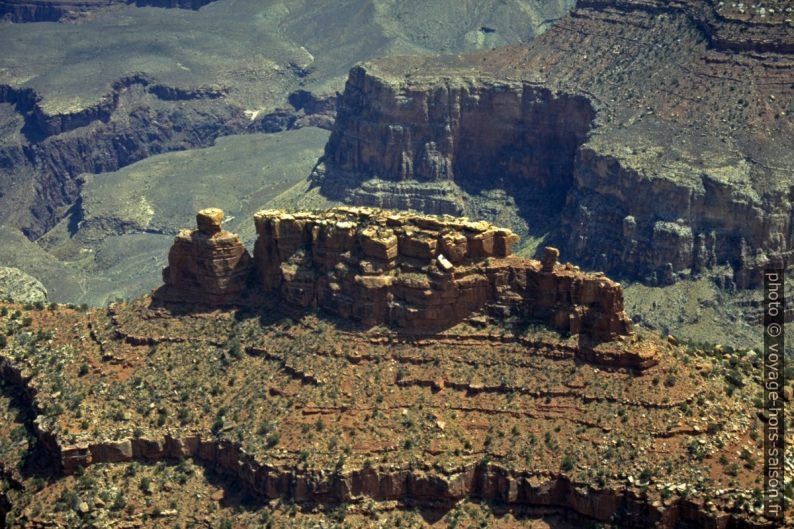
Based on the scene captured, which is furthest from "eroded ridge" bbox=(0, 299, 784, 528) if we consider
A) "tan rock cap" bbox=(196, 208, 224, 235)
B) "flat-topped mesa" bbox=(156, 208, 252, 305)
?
"tan rock cap" bbox=(196, 208, 224, 235)

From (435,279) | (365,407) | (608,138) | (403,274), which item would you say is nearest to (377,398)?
(365,407)

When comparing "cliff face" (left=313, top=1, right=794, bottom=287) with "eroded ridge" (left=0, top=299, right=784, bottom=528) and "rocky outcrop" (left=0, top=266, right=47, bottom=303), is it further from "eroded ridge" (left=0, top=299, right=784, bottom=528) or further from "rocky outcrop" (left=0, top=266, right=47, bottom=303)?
"eroded ridge" (left=0, top=299, right=784, bottom=528)

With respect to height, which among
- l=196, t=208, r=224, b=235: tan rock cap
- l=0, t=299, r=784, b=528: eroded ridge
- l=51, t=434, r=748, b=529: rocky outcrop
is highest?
l=196, t=208, r=224, b=235: tan rock cap

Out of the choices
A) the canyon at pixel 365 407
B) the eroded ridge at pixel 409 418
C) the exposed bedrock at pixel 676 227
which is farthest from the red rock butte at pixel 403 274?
the exposed bedrock at pixel 676 227

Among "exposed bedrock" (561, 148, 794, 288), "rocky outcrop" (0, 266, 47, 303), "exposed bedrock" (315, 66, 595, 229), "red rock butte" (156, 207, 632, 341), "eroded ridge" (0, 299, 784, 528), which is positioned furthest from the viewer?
"exposed bedrock" (315, 66, 595, 229)

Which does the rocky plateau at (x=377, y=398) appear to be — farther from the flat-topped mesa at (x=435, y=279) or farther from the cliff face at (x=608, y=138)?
the cliff face at (x=608, y=138)

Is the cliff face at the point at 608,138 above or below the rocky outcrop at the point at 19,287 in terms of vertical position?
above

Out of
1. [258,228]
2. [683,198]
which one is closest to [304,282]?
[258,228]

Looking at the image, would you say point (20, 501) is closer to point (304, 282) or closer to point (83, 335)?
point (83, 335)
